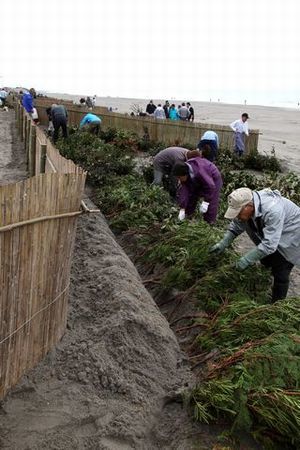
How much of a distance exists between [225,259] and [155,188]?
3098 millimetres

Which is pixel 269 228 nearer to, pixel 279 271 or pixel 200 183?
pixel 279 271

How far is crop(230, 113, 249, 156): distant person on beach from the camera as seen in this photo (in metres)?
15.7

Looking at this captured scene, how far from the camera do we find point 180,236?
225 inches

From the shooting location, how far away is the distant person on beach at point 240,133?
15.7 meters

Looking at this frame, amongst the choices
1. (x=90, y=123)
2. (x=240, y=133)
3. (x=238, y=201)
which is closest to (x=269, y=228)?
(x=238, y=201)

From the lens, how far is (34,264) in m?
3.11

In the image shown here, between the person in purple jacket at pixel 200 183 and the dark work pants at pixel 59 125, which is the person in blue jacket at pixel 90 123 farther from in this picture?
the person in purple jacket at pixel 200 183

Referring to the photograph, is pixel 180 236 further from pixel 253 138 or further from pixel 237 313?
pixel 253 138

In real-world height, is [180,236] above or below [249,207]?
below

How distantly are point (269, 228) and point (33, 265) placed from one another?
7.40ft

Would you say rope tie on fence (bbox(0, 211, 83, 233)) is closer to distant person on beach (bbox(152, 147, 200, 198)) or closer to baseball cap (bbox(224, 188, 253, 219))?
baseball cap (bbox(224, 188, 253, 219))

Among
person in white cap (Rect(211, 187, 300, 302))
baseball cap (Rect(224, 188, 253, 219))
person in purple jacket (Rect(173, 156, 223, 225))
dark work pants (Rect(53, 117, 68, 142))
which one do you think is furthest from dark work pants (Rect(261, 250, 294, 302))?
dark work pants (Rect(53, 117, 68, 142))

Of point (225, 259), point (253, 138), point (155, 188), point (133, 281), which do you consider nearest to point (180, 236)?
point (225, 259)

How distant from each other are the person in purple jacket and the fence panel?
307 cm
